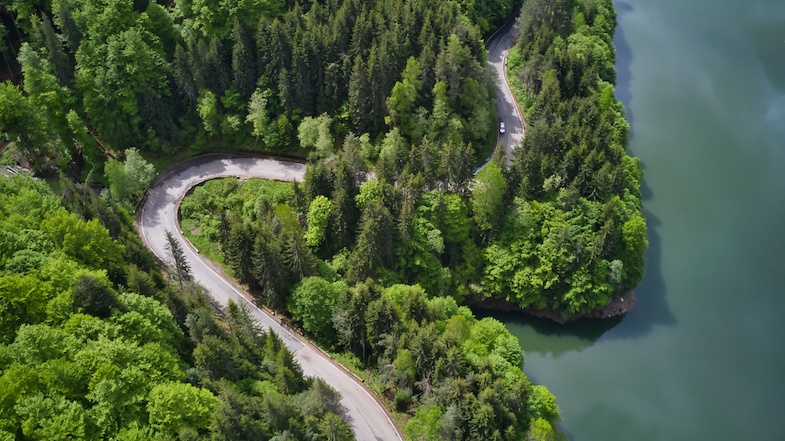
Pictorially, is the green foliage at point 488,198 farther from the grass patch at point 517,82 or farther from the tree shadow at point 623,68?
the tree shadow at point 623,68

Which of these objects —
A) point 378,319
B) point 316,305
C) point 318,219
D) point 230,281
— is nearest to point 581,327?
point 378,319

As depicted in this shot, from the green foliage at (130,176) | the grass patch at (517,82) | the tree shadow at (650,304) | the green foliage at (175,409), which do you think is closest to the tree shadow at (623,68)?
the grass patch at (517,82)

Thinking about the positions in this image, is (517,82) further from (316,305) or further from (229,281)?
(229,281)

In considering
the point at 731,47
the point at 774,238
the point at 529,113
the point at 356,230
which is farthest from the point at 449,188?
the point at 731,47

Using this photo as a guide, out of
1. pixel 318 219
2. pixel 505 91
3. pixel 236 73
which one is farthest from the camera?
pixel 505 91

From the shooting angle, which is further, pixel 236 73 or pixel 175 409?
pixel 236 73
